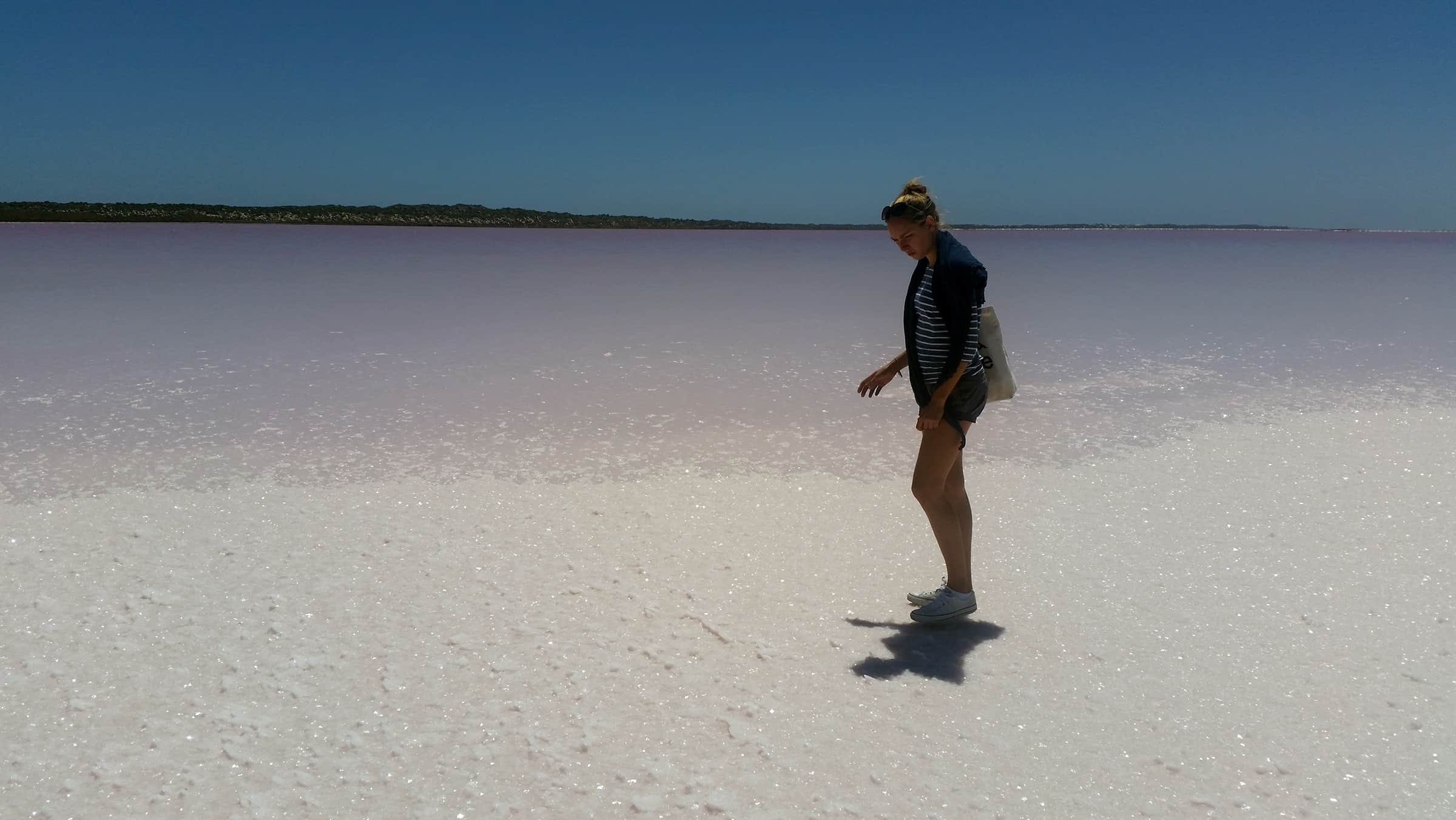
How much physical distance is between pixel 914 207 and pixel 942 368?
0.49 metres

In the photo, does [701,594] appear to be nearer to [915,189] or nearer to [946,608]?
[946,608]

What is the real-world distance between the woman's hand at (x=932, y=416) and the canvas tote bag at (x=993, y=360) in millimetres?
198

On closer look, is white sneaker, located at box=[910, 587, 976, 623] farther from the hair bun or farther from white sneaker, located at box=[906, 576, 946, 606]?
the hair bun

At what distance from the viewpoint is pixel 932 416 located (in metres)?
2.99

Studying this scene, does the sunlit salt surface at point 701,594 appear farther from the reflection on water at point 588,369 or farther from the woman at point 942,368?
the woman at point 942,368

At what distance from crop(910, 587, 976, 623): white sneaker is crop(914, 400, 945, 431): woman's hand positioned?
22.7 inches

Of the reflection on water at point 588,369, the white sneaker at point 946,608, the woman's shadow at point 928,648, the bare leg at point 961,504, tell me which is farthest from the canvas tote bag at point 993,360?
the reflection on water at point 588,369

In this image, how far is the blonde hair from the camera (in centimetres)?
293

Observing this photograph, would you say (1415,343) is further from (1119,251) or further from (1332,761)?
(1119,251)

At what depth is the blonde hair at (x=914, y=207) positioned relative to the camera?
2932 millimetres

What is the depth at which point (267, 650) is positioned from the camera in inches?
115

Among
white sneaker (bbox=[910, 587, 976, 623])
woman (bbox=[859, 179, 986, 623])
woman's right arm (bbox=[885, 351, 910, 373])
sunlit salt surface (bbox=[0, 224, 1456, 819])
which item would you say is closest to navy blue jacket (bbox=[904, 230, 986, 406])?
woman (bbox=[859, 179, 986, 623])

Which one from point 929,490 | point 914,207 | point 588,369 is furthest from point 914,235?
point 588,369

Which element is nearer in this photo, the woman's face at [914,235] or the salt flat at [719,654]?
the salt flat at [719,654]
